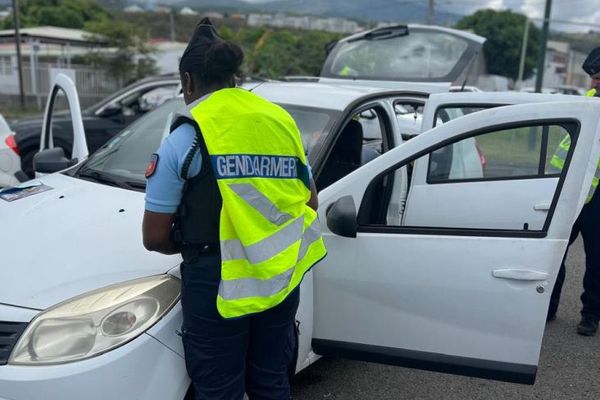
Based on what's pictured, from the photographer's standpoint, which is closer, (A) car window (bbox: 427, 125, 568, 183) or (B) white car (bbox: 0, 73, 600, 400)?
(B) white car (bbox: 0, 73, 600, 400)

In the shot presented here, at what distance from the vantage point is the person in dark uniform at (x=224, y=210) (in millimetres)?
1894

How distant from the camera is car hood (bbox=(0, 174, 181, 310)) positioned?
2098 millimetres

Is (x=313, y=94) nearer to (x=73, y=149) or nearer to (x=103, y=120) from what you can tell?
(x=73, y=149)

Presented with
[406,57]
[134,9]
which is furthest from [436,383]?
[134,9]

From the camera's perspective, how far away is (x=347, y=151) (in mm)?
3633

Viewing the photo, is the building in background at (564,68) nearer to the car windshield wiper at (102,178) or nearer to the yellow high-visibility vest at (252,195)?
the car windshield wiper at (102,178)

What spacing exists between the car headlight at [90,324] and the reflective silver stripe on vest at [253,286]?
1.00ft

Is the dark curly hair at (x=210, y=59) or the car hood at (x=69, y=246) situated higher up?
the dark curly hair at (x=210, y=59)

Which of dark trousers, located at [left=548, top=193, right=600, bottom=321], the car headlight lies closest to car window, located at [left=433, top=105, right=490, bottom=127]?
dark trousers, located at [left=548, top=193, right=600, bottom=321]

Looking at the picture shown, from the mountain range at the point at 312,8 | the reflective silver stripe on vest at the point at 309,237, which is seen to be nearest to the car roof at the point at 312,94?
the reflective silver stripe on vest at the point at 309,237

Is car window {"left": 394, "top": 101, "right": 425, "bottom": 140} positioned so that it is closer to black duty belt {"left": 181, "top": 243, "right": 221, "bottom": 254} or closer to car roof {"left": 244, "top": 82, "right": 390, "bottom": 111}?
car roof {"left": 244, "top": 82, "right": 390, "bottom": 111}

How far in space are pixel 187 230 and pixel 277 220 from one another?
0.31 m

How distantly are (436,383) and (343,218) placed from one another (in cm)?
Answer: 143

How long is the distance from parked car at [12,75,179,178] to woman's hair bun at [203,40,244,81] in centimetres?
560
